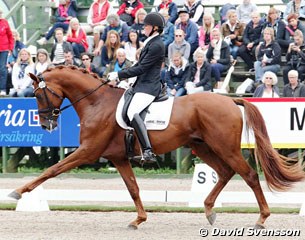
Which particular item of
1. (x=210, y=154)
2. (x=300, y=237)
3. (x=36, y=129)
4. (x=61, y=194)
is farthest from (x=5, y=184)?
(x=300, y=237)

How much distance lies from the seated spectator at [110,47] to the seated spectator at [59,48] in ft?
3.05

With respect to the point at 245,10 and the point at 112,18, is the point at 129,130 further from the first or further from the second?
the point at 245,10

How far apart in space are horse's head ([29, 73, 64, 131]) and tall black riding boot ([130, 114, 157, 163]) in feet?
3.41

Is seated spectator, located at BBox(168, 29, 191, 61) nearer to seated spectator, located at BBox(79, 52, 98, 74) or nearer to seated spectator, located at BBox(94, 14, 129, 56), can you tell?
seated spectator, located at BBox(94, 14, 129, 56)

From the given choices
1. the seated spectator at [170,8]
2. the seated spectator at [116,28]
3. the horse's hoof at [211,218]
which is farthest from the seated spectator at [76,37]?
the horse's hoof at [211,218]

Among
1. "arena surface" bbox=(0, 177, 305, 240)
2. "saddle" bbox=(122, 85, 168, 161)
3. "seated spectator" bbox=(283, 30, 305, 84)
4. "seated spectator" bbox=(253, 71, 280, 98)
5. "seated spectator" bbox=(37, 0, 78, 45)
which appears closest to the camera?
"arena surface" bbox=(0, 177, 305, 240)

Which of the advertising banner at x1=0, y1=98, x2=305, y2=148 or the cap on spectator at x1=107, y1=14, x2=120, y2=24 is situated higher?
the cap on spectator at x1=107, y1=14, x2=120, y2=24

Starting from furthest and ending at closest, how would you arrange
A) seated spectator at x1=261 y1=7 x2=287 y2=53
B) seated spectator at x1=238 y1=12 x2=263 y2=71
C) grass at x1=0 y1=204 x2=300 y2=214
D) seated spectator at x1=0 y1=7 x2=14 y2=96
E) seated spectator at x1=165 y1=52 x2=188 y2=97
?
seated spectator at x1=0 y1=7 x2=14 y2=96 → seated spectator at x1=238 y1=12 x2=263 y2=71 → seated spectator at x1=261 y1=7 x2=287 y2=53 → seated spectator at x1=165 y1=52 x2=188 y2=97 → grass at x1=0 y1=204 x2=300 y2=214

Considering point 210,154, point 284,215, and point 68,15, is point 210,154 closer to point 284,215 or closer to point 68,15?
point 284,215

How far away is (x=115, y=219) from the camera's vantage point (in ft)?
39.4

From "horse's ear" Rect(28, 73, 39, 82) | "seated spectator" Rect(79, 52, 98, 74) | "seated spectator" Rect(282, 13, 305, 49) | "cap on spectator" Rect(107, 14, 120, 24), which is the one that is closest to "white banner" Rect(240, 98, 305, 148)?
"seated spectator" Rect(282, 13, 305, 49)

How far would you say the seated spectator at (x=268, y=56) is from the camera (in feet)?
59.4

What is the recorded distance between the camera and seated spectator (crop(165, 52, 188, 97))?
17.7 metres

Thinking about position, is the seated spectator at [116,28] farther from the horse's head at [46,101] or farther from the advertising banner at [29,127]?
the horse's head at [46,101]
